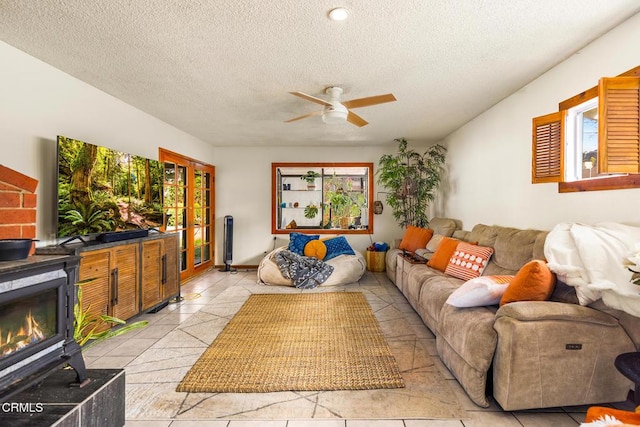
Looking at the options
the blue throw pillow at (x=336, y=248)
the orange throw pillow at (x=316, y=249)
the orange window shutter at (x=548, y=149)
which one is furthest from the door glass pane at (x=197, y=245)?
the orange window shutter at (x=548, y=149)

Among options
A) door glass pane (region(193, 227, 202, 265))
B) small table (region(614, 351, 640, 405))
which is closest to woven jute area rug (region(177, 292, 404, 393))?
small table (region(614, 351, 640, 405))

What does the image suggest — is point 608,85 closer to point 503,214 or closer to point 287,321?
point 503,214

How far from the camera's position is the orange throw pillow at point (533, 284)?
1.99 metres

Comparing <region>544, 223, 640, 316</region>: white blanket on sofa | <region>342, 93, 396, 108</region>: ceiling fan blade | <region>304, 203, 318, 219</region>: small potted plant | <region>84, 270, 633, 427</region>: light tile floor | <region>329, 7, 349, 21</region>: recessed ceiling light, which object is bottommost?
<region>84, 270, 633, 427</region>: light tile floor

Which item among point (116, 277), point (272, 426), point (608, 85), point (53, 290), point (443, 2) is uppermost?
point (443, 2)

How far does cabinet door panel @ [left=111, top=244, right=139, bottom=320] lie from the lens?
2924 millimetres

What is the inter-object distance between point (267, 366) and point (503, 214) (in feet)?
10.1

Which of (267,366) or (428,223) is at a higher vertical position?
(428,223)

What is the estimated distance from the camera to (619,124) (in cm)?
186

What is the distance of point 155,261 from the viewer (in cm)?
356

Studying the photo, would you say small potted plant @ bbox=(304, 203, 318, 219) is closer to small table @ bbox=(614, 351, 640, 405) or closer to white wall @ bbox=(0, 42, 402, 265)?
white wall @ bbox=(0, 42, 402, 265)

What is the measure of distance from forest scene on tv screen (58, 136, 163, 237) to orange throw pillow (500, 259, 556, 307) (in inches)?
140

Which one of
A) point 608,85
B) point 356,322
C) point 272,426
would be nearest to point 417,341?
point 356,322

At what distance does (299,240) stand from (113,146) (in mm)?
3215
